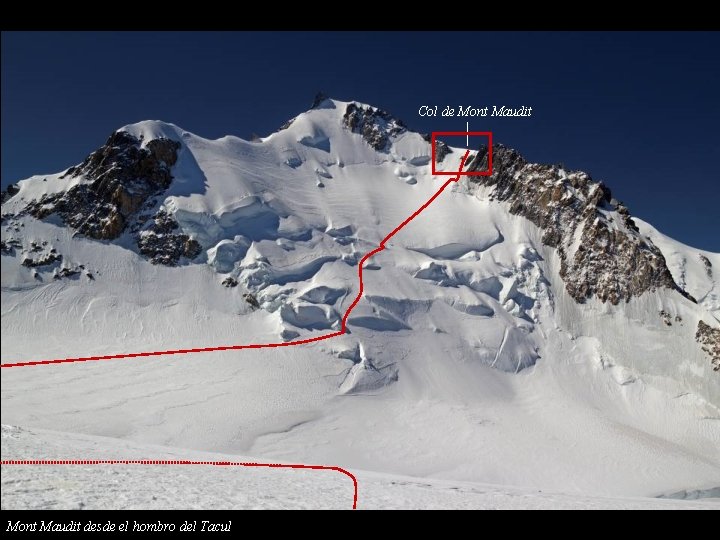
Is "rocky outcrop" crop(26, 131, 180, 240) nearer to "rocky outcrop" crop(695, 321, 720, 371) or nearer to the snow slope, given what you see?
the snow slope

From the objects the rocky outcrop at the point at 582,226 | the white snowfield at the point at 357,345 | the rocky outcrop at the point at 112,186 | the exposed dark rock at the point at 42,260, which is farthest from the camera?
the rocky outcrop at the point at 582,226

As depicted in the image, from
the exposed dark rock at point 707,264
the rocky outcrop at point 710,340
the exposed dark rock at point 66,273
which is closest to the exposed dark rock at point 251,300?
the exposed dark rock at point 66,273

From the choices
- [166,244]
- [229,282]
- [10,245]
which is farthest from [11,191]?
[229,282]

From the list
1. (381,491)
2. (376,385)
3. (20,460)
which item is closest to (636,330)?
(376,385)

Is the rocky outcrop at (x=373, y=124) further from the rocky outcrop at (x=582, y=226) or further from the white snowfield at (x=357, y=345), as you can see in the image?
the rocky outcrop at (x=582, y=226)

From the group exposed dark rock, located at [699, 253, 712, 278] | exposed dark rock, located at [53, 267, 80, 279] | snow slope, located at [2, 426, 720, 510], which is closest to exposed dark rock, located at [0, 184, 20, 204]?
exposed dark rock, located at [53, 267, 80, 279]

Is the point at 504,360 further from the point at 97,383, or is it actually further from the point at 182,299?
the point at 97,383

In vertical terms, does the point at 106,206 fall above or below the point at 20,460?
above
